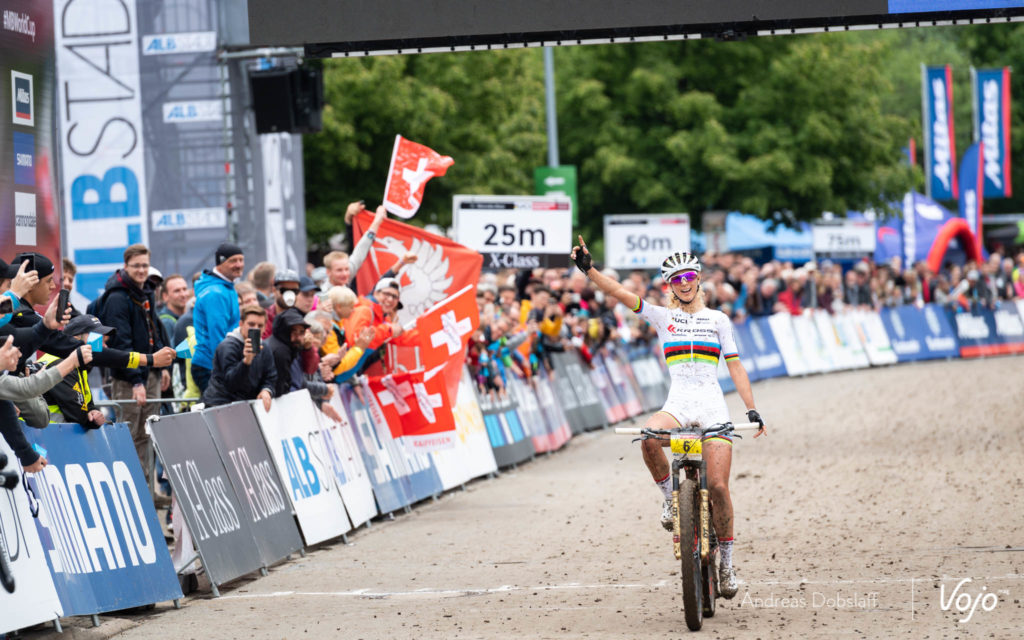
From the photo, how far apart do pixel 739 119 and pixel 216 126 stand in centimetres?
2543

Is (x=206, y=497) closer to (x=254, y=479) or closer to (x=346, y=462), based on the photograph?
(x=254, y=479)

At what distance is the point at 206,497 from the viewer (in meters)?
10.7

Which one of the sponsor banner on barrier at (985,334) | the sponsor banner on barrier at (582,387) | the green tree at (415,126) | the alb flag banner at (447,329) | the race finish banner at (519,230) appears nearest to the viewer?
the alb flag banner at (447,329)

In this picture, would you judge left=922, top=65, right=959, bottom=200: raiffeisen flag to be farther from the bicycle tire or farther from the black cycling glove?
the bicycle tire

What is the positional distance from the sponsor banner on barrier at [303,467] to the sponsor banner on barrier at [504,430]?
16.4 ft

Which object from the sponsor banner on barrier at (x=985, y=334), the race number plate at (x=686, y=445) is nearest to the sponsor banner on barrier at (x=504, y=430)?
the race number plate at (x=686, y=445)

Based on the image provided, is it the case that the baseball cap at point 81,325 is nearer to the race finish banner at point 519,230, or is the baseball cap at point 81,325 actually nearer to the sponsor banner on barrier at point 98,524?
the sponsor banner on barrier at point 98,524

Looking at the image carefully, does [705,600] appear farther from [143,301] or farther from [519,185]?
[519,185]

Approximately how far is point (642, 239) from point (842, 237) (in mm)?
11363

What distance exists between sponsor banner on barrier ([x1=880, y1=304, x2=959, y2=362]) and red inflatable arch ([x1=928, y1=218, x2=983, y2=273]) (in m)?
8.42

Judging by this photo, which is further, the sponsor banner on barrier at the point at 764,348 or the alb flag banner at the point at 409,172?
the sponsor banner on barrier at the point at 764,348

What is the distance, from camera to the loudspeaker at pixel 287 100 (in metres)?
18.2

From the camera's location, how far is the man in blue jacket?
12609 mm

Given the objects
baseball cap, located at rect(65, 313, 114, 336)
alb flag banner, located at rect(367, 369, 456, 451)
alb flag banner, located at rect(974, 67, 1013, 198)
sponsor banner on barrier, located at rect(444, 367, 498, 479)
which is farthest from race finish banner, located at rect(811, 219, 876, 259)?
baseball cap, located at rect(65, 313, 114, 336)
